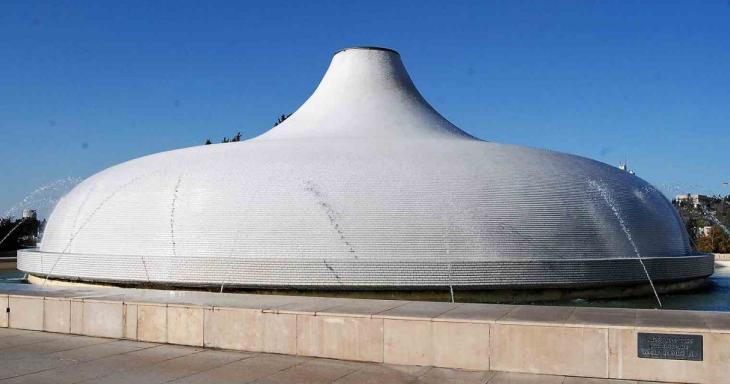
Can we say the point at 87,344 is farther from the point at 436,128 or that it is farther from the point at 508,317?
the point at 436,128

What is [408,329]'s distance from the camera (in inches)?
293

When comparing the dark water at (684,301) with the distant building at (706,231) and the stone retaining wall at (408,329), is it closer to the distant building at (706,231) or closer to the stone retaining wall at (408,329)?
the stone retaining wall at (408,329)

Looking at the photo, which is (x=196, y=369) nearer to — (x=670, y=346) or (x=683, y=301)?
(x=670, y=346)

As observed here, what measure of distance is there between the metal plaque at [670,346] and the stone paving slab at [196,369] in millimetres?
371

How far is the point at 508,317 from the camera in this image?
7410 millimetres

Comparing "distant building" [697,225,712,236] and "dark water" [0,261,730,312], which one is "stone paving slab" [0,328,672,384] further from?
"distant building" [697,225,712,236]

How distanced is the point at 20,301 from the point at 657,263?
1305 cm

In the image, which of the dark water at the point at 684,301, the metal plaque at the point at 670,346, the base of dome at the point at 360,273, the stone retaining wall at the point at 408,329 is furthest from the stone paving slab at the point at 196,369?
the dark water at the point at 684,301

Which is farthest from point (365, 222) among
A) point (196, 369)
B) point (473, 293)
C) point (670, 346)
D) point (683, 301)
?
point (670, 346)

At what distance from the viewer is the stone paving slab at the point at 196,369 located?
6.75m

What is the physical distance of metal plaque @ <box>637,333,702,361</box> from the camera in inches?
255

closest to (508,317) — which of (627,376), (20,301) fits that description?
(627,376)

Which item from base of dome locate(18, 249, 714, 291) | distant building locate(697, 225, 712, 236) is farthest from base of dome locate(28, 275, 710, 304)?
distant building locate(697, 225, 712, 236)

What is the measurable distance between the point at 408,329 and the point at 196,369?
7.28ft
